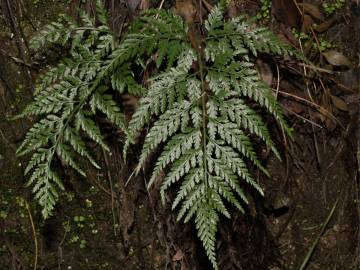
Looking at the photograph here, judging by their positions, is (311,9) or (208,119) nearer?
(208,119)

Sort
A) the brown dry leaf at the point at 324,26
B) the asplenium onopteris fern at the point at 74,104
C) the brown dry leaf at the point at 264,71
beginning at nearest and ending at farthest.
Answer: the asplenium onopteris fern at the point at 74,104
the brown dry leaf at the point at 264,71
the brown dry leaf at the point at 324,26

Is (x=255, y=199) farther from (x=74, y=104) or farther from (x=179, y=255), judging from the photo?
(x=74, y=104)

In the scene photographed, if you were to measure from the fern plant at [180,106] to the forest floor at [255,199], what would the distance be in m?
0.48

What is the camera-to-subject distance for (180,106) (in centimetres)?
228

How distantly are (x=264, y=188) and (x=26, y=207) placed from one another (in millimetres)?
1310

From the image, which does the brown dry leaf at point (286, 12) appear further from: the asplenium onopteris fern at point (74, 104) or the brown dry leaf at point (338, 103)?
the asplenium onopteris fern at point (74, 104)

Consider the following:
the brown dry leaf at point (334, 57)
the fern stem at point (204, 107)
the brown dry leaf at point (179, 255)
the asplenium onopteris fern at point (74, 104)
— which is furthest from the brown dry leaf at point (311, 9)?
the brown dry leaf at point (179, 255)

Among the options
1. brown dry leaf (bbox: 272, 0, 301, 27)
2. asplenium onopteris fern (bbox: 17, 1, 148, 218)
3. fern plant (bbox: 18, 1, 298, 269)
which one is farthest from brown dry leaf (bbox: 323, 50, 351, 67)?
asplenium onopteris fern (bbox: 17, 1, 148, 218)

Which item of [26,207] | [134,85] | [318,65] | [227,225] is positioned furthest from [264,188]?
[26,207]

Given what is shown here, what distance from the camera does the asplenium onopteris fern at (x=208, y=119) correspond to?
7.23 ft

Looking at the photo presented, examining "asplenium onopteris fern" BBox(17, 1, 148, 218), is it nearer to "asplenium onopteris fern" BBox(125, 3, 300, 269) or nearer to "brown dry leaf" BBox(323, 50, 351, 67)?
"asplenium onopteris fern" BBox(125, 3, 300, 269)

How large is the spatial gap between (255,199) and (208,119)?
822 millimetres

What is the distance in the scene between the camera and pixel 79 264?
3.08 metres

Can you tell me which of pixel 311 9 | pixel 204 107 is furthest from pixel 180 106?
pixel 311 9
